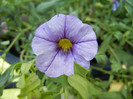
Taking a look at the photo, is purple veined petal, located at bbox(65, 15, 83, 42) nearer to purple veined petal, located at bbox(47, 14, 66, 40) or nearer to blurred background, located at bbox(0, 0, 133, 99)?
purple veined petal, located at bbox(47, 14, 66, 40)

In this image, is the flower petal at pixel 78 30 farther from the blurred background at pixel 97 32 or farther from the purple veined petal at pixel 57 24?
the blurred background at pixel 97 32

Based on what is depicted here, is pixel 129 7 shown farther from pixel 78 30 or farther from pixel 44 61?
pixel 44 61

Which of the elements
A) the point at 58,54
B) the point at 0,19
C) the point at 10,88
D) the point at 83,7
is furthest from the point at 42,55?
the point at 83,7

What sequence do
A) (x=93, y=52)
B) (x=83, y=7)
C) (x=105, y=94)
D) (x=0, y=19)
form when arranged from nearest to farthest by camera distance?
(x=93, y=52)
(x=105, y=94)
(x=0, y=19)
(x=83, y=7)

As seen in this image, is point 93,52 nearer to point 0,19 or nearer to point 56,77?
point 56,77

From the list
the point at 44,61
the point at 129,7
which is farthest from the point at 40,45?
the point at 129,7

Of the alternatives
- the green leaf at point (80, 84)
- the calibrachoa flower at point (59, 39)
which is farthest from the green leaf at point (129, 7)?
the green leaf at point (80, 84)
